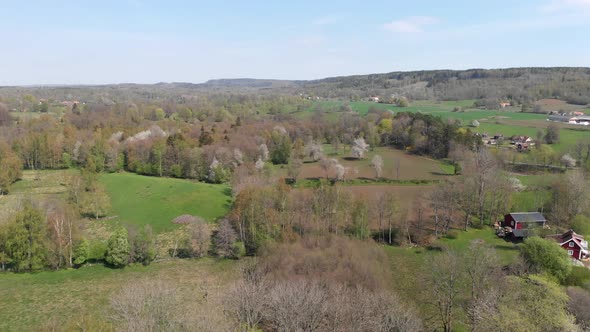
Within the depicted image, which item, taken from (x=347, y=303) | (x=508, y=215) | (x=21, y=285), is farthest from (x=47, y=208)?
(x=508, y=215)

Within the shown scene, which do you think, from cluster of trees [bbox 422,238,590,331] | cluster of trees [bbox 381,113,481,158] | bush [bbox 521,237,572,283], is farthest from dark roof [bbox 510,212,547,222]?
cluster of trees [bbox 381,113,481,158]

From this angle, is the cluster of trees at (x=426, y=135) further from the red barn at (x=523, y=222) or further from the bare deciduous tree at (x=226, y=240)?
the bare deciduous tree at (x=226, y=240)

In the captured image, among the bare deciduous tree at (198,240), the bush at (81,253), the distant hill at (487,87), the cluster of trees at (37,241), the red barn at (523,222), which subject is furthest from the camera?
the distant hill at (487,87)

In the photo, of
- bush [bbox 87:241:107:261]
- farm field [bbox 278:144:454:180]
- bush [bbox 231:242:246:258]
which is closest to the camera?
bush [bbox 87:241:107:261]

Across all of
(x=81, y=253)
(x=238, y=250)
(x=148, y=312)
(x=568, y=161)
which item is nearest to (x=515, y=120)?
(x=568, y=161)

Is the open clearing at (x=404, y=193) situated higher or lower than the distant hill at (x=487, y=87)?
lower

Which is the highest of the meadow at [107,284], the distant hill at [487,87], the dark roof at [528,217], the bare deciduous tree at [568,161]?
the distant hill at [487,87]

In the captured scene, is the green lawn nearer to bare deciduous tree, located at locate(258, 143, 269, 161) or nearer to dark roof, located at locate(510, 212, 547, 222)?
bare deciduous tree, located at locate(258, 143, 269, 161)

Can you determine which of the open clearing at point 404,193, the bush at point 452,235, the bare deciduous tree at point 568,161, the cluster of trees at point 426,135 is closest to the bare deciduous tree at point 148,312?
the open clearing at point 404,193
